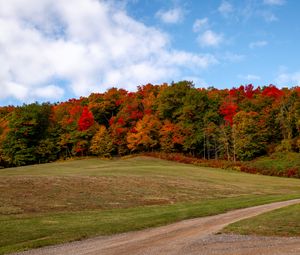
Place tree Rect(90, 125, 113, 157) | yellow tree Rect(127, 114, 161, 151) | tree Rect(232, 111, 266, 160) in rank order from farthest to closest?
tree Rect(90, 125, 113, 157) → yellow tree Rect(127, 114, 161, 151) → tree Rect(232, 111, 266, 160)

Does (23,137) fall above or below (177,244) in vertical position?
above

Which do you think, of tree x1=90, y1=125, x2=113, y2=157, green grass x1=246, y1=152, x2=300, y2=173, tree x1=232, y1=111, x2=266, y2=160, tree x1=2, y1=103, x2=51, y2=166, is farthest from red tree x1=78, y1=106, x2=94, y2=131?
green grass x1=246, y1=152, x2=300, y2=173

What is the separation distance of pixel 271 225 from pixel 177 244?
16.5 ft

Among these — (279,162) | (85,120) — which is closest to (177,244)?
(279,162)

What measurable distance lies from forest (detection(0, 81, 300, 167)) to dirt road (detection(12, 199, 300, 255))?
61.1m

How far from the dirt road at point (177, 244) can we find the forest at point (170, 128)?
61.1 m

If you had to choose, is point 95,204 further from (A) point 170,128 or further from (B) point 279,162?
(A) point 170,128

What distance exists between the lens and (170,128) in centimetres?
7894

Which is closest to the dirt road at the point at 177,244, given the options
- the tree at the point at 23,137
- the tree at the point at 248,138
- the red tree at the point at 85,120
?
Result: the tree at the point at 248,138

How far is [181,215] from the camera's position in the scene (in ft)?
64.1

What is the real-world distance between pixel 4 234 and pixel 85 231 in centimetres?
304

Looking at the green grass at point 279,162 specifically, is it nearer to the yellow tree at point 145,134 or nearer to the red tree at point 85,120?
the yellow tree at point 145,134

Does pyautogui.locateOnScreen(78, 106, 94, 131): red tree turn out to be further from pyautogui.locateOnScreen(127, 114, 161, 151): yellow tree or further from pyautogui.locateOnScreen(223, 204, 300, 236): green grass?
pyautogui.locateOnScreen(223, 204, 300, 236): green grass

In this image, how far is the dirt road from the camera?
1115 cm
